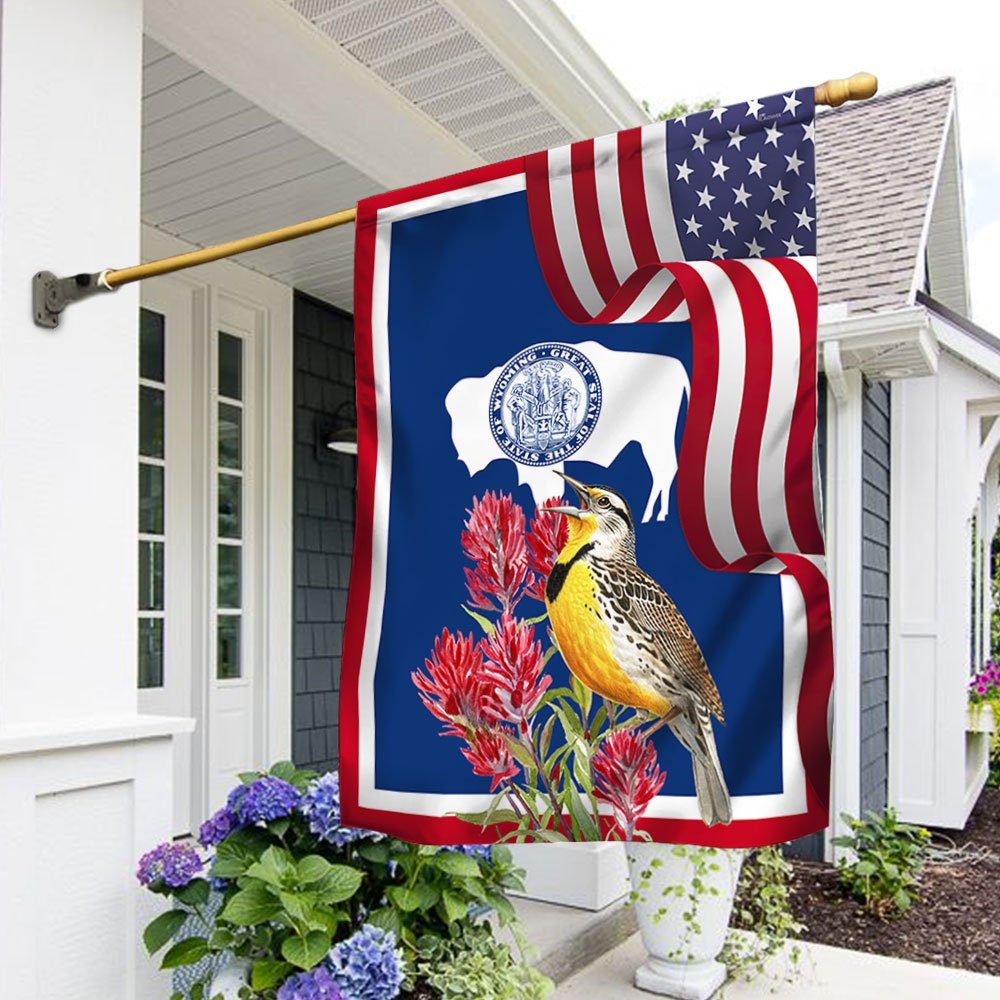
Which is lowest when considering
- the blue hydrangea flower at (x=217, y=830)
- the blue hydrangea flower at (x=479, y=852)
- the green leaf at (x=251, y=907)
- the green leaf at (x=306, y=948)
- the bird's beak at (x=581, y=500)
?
the green leaf at (x=306, y=948)

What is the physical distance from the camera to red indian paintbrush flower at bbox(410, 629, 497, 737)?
5.04 feet

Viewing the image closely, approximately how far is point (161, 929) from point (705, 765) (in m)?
1.08

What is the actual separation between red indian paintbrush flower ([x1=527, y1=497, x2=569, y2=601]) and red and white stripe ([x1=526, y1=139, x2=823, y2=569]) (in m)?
0.20

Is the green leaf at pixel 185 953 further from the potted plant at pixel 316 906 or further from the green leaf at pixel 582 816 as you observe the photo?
the green leaf at pixel 582 816

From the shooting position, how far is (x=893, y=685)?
5.81 meters

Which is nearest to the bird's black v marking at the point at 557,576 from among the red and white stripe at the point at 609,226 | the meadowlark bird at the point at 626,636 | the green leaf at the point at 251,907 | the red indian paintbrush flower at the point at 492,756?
the meadowlark bird at the point at 626,636

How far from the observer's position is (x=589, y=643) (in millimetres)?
1486

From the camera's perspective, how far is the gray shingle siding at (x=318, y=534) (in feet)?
14.0

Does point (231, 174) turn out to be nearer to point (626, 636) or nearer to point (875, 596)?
point (626, 636)

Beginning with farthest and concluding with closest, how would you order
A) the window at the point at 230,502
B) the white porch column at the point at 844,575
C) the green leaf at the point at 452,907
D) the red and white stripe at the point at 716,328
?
the white porch column at the point at 844,575 < the window at the point at 230,502 < the green leaf at the point at 452,907 < the red and white stripe at the point at 716,328

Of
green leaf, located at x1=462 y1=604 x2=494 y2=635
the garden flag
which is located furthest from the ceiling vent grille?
green leaf, located at x1=462 y1=604 x2=494 y2=635

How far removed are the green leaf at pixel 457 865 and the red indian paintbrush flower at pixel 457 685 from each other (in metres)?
0.67

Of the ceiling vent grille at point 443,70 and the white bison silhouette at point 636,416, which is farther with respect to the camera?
the ceiling vent grille at point 443,70

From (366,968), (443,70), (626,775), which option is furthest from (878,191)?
(366,968)
